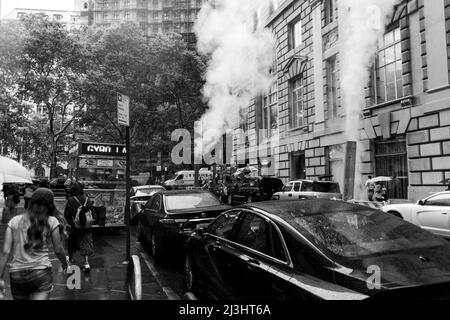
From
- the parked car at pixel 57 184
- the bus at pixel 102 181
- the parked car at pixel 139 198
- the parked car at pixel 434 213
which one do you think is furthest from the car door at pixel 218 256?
the parked car at pixel 57 184

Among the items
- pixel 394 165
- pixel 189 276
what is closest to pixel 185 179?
pixel 394 165

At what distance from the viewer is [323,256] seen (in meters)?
2.78

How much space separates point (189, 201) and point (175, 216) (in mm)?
695

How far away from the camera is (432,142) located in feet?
44.4

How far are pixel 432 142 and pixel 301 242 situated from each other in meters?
12.5

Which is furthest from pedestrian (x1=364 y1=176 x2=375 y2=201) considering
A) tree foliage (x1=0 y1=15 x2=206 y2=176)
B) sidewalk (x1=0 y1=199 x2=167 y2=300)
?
tree foliage (x1=0 y1=15 x2=206 y2=176)

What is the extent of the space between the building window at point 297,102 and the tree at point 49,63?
12.7 metres

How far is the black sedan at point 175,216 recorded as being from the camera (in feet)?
22.3

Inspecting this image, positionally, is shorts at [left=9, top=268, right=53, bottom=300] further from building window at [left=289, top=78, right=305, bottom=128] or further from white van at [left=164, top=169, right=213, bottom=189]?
white van at [left=164, top=169, right=213, bottom=189]

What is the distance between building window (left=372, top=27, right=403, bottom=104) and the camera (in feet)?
49.9

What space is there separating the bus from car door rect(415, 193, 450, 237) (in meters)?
7.46

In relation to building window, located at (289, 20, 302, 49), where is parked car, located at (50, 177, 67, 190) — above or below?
below

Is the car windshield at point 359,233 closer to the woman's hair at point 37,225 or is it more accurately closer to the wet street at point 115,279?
the woman's hair at point 37,225
